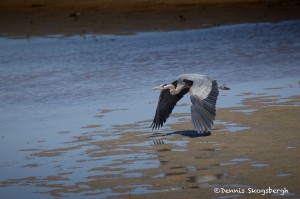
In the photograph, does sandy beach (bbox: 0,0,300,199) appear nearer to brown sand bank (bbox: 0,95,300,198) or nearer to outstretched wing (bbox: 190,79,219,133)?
brown sand bank (bbox: 0,95,300,198)

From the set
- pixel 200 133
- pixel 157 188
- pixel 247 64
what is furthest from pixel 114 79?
pixel 157 188

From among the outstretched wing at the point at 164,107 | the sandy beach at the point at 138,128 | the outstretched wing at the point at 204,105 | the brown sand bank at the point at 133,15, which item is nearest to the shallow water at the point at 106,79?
the sandy beach at the point at 138,128

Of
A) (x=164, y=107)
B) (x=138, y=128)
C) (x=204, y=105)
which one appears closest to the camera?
(x=204, y=105)

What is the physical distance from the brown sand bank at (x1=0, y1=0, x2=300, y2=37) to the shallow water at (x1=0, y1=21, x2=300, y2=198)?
818 millimetres

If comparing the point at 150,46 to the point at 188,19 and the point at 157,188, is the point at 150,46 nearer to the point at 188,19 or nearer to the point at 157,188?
the point at 188,19

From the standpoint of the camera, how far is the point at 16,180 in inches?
278

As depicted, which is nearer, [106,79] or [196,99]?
[196,99]

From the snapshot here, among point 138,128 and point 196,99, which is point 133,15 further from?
point 196,99

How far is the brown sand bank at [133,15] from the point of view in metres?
18.6

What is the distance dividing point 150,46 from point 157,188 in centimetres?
976

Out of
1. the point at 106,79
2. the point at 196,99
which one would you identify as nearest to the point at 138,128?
the point at 196,99

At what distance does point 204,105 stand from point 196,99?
0.12 metres

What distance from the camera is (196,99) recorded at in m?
8.30

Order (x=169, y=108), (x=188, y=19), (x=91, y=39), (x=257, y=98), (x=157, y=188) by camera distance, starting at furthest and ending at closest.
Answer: (x=188, y=19), (x=91, y=39), (x=257, y=98), (x=169, y=108), (x=157, y=188)
